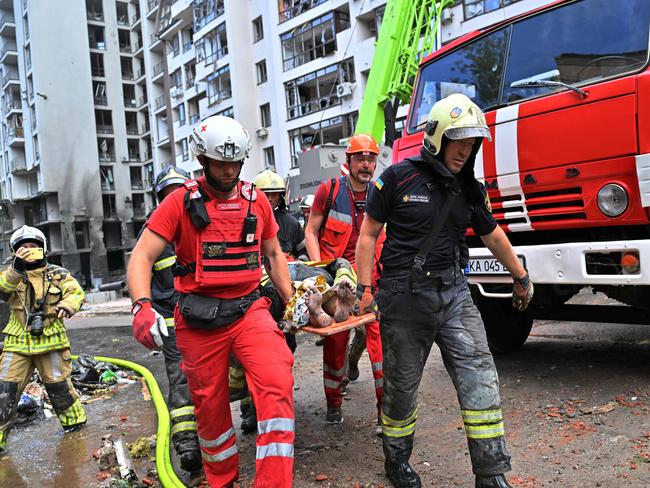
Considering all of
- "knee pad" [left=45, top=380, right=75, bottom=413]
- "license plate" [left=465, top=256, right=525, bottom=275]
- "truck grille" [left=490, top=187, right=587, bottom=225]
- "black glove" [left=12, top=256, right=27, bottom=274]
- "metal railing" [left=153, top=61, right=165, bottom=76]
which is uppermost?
"metal railing" [left=153, top=61, right=165, bottom=76]

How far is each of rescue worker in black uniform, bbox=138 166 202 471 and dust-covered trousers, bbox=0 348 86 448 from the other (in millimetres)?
1456

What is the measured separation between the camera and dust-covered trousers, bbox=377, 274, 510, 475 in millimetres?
2793

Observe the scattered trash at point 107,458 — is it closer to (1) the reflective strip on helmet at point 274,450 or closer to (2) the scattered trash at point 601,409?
(1) the reflective strip on helmet at point 274,450

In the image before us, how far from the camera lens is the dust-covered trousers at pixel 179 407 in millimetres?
3629

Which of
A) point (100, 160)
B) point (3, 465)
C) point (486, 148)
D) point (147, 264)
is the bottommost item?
point (3, 465)

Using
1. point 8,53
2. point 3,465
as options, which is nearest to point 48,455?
point 3,465

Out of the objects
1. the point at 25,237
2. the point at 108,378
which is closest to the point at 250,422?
the point at 25,237

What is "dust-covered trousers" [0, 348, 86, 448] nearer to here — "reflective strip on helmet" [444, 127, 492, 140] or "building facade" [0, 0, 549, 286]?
"reflective strip on helmet" [444, 127, 492, 140]

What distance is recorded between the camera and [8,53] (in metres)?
47.8

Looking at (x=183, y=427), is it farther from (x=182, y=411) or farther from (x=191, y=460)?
(x=191, y=460)

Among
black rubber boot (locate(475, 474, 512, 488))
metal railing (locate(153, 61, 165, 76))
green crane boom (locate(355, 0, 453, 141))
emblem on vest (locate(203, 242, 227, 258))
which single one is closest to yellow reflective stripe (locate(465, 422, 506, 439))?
black rubber boot (locate(475, 474, 512, 488))

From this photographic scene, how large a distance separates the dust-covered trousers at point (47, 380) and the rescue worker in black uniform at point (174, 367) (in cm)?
146

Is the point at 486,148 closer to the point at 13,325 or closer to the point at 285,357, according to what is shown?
the point at 285,357

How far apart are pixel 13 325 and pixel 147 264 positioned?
276cm
